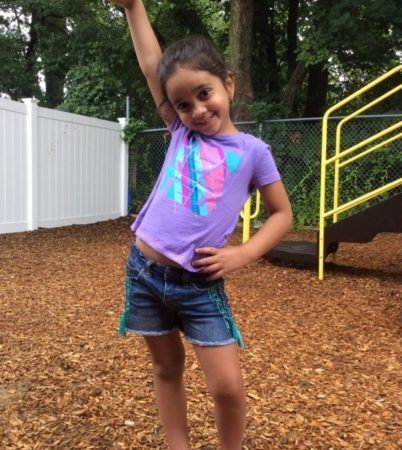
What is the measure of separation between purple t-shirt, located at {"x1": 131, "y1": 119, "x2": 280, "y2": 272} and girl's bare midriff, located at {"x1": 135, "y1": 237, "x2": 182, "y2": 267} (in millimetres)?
23

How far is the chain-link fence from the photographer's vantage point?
29.1ft

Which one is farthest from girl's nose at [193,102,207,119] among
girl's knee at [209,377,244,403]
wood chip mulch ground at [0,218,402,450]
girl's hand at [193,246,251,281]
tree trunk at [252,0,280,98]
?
tree trunk at [252,0,280,98]

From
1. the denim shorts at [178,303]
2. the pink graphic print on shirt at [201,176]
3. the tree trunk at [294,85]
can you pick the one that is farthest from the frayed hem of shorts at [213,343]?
the tree trunk at [294,85]

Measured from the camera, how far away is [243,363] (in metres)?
2.99

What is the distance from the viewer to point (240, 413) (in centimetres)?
161

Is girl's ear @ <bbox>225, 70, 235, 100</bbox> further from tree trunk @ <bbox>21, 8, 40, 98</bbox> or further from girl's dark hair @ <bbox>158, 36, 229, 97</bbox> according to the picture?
tree trunk @ <bbox>21, 8, 40, 98</bbox>

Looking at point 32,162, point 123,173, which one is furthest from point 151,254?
point 123,173

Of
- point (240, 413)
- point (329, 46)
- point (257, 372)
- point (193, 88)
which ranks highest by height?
point (329, 46)

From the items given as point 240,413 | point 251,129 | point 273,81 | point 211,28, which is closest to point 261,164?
point 240,413

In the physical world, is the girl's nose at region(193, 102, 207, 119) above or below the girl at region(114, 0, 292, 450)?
above

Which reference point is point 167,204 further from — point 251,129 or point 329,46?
point 329,46

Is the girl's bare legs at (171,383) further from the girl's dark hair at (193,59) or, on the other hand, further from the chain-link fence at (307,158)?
the chain-link fence at (307,158)

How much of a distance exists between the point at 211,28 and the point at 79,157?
8.20 metres

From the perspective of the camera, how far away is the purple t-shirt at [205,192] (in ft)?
4.91
